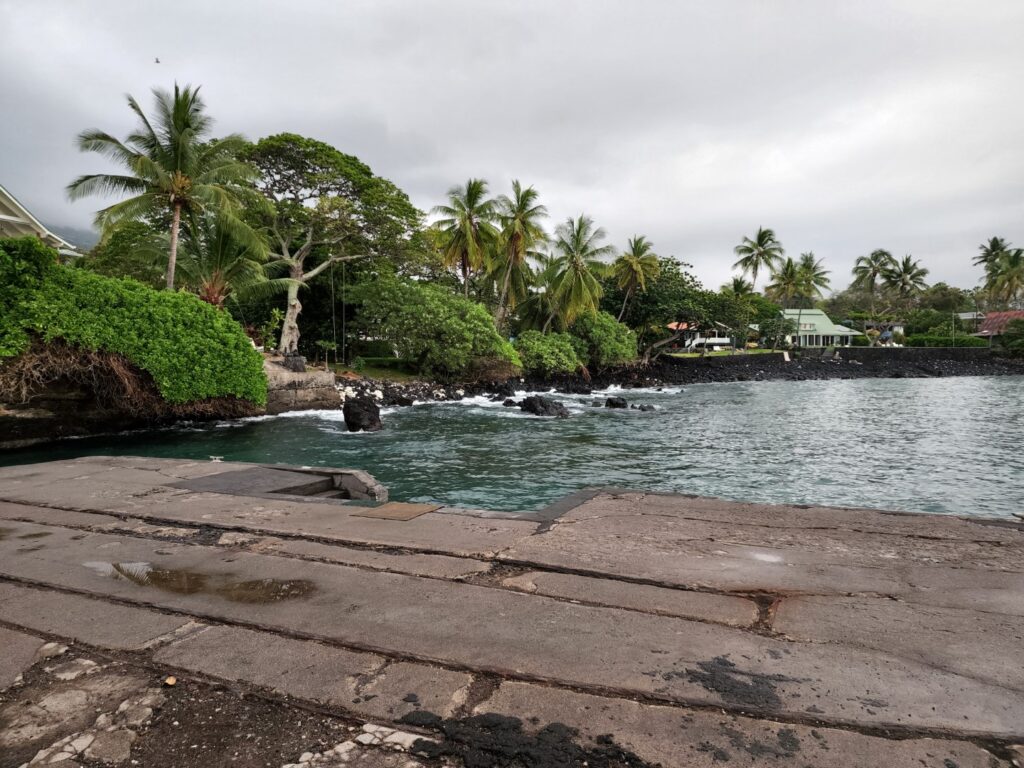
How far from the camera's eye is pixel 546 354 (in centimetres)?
3691

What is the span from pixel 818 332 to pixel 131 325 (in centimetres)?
6954

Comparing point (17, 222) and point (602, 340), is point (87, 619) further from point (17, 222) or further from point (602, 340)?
point (602, 340)

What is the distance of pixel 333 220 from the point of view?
1050 inches

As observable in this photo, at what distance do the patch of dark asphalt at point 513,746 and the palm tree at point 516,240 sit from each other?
3428 centimetres

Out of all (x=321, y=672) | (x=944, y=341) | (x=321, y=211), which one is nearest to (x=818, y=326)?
(x=944, y=341)

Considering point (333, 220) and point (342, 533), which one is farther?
point (333, 220)

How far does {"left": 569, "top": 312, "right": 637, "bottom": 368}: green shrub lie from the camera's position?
41.4 meters

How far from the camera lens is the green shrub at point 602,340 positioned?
4144 cm

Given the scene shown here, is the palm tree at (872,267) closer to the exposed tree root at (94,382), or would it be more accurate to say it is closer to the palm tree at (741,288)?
the palm tree at (741,288)

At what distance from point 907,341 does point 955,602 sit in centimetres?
7482

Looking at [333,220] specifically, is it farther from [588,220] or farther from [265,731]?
[265,731]

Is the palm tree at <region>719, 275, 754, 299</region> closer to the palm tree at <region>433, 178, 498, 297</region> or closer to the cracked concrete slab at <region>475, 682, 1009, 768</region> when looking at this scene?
the palm tree at <region>433, 178, 498, 297</region>

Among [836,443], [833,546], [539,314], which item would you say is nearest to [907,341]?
[539,314]

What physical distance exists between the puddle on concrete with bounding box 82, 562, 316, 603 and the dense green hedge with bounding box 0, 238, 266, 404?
→ 464 inches
